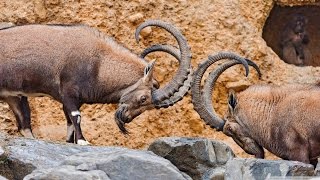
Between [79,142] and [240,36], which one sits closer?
[79,142]

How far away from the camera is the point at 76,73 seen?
11477 mm

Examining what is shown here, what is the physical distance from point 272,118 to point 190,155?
1426 millimetres

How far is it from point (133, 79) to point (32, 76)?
4.33ft

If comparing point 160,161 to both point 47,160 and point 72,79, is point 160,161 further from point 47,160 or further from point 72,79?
point 72,79

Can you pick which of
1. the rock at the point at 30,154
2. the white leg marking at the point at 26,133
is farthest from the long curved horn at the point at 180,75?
the rock at the point at 30,154

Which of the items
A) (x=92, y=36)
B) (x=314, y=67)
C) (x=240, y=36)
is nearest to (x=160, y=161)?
(x=92, y=36)

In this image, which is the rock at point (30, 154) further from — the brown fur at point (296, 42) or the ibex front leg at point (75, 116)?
the brown fur at point (296, 42)

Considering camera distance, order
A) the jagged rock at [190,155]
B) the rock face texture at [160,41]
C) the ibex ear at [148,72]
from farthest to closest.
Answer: the rock face texture at [160,41]
the ibex ear at [148,72]
the jagged rock at [190,155]

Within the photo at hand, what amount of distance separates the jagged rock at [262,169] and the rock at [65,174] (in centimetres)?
162

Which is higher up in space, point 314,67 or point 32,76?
point 32,76

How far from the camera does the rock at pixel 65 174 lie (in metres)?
8.16

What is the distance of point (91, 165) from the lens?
8.48m

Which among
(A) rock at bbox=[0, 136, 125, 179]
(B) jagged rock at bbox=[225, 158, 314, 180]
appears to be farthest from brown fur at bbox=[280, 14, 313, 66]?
(A) rock at bbox=[0, 136, 125, 179]

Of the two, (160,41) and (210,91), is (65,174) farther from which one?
(160,41)
